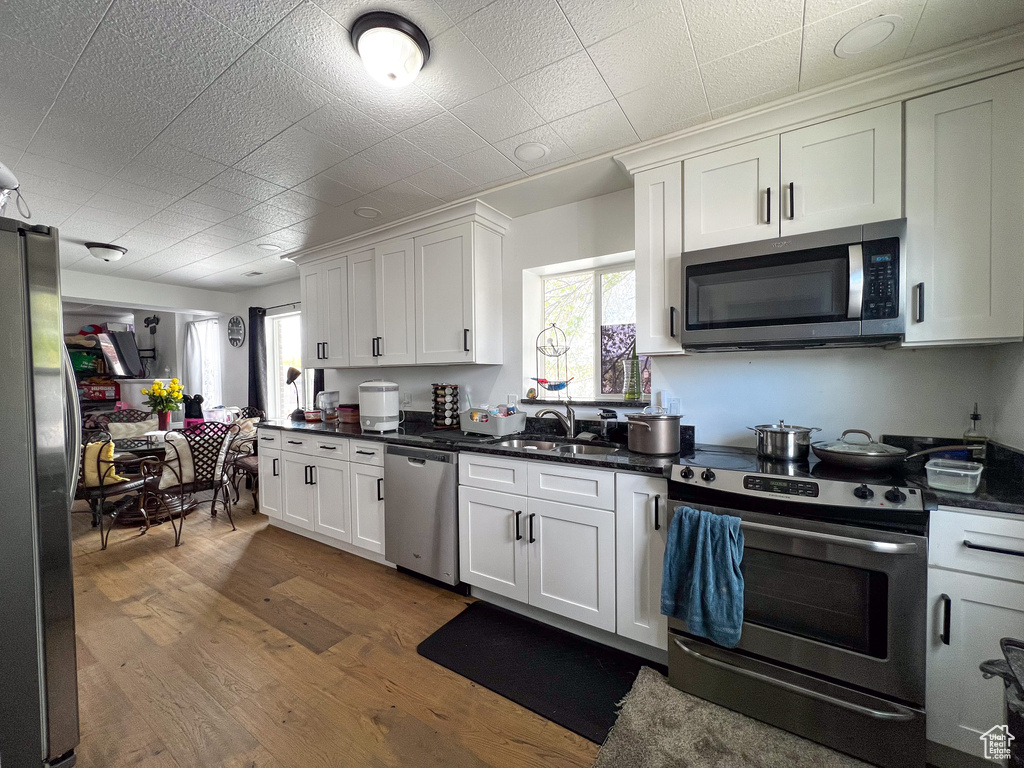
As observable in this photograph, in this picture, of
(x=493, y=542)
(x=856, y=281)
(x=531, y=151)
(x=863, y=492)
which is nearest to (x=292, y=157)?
(x=531, y=151)

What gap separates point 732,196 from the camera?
1975 mm

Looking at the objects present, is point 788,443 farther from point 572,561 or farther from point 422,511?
point 422,511

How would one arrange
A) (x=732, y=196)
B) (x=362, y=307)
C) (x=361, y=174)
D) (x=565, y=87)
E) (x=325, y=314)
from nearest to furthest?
(x=565, y=87), (x=732, y=196), (x=361, y=174), (x=362, y=307), (x=325, y=314)

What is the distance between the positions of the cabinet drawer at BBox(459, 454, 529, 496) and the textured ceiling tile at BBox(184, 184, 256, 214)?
2264 millimetres

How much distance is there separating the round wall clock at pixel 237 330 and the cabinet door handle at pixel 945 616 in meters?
6.83

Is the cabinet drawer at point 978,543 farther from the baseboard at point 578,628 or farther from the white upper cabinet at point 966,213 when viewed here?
the baseboard at point 578,628

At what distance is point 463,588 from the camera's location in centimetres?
259

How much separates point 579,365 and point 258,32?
2.29 m

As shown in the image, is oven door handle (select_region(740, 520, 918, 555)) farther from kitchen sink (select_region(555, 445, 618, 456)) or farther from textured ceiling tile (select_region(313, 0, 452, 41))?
textured ceiling tile (select_region(313, 0, 452, 41))

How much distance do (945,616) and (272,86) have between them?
308 centimetres

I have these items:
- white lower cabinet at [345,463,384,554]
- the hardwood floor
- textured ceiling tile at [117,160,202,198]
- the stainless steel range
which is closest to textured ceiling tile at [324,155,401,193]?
textured ceiling tile at [117,160,202,198]

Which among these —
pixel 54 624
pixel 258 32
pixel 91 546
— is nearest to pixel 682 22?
pixel 258 32

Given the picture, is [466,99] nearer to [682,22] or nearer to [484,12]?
[484,12]

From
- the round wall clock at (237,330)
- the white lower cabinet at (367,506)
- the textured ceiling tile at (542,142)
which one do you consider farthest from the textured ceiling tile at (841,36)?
the round wall clock at (237,330)
